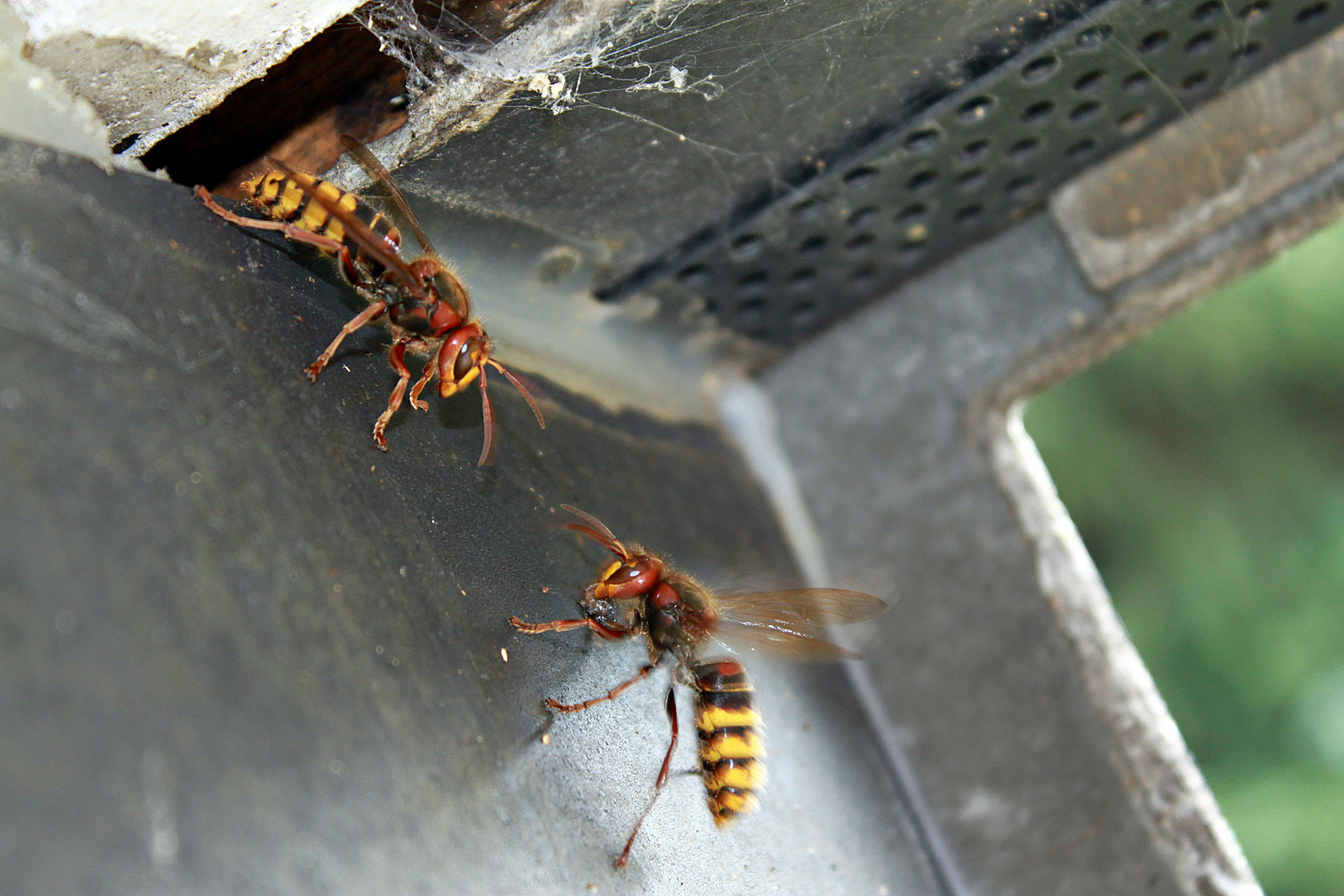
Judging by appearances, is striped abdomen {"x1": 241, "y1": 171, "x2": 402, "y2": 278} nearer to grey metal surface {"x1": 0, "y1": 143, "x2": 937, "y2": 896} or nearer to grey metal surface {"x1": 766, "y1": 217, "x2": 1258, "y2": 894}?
grey metal surface {"x1": 0, "y1": 143, "x2": 937, "y2": 896}

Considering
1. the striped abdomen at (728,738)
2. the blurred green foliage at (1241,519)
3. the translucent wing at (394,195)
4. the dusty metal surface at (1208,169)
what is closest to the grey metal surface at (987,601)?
the dusty metal surface at (1208,169)

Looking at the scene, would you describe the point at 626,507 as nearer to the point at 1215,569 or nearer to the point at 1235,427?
the point at 1215,569

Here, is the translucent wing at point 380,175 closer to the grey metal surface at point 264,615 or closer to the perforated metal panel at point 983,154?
the grey metal surface at point 264,615

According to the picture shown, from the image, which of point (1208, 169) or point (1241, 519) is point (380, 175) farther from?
point (1241, 519)

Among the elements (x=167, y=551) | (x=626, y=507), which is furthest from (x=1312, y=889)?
(x=167, y=551)

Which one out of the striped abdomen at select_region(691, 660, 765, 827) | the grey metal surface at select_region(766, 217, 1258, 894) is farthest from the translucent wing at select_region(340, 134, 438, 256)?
the grey metal surface at select_region(766, 217, 1258, 894)
